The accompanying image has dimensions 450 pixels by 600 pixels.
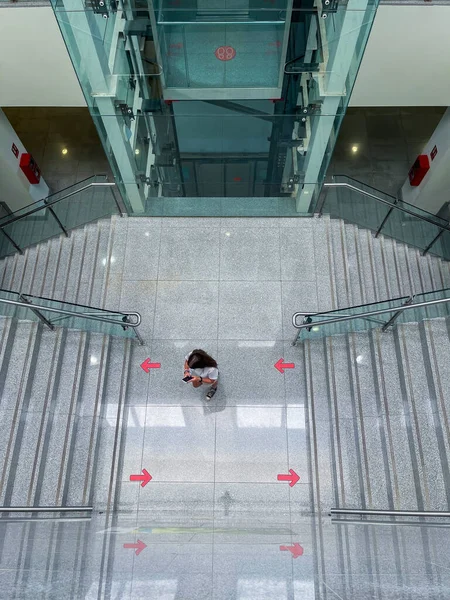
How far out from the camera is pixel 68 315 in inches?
287

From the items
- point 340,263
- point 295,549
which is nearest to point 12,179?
point 340,263

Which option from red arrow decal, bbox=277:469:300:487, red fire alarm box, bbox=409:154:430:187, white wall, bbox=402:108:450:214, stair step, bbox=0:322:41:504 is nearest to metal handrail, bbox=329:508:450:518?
red arrow decal, bbox=277:469:300:487

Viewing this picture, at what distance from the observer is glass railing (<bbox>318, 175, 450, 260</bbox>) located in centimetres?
852

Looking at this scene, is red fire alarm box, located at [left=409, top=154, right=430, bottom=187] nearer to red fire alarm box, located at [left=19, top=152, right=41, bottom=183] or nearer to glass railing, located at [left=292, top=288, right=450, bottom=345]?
glass railing, located at [left=292, top=288, right=450, bottom=345]

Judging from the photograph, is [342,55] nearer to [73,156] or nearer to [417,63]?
[417,63]

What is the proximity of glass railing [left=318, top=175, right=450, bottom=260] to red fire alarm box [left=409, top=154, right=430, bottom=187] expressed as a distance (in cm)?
244

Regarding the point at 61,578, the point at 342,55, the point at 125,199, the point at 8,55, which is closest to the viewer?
the point at 61,578

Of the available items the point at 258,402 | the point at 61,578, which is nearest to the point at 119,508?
the point at 258,402

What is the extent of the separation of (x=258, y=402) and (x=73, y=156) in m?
7.88

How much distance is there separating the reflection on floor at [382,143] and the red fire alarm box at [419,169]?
60cm

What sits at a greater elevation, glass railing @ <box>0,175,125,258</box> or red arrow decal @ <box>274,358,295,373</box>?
glass railing @ <box>0,175,125,258</box>

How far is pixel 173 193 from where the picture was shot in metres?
8.81

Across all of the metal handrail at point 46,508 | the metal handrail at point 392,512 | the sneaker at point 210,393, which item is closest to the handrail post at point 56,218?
the sneaker at point 210,393

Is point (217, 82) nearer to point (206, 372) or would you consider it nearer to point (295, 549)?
point (206, 372)
